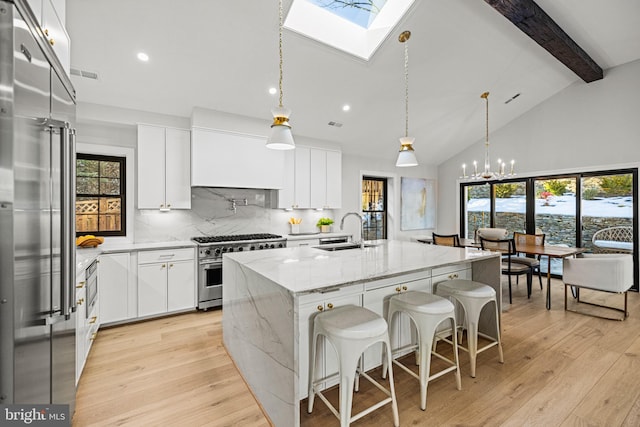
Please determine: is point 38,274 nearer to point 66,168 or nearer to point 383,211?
point 66,168

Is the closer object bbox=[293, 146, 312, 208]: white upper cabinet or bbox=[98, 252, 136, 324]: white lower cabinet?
bbox=[98, 252, 136, 324]: white lower cabinet

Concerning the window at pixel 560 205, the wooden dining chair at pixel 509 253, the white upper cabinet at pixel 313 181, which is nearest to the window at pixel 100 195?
the white upper cabinet at pixel 313 181

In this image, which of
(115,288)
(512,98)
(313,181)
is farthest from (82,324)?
(512,98)

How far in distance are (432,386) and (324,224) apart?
3233mm

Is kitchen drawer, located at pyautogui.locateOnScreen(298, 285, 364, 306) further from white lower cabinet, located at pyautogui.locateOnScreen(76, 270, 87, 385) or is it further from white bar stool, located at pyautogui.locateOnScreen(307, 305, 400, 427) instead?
white lower cabinet, located at pyautogui.locateOnScreen(76, 270, 87, 385)

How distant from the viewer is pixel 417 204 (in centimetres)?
686

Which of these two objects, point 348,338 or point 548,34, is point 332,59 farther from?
point 348,338

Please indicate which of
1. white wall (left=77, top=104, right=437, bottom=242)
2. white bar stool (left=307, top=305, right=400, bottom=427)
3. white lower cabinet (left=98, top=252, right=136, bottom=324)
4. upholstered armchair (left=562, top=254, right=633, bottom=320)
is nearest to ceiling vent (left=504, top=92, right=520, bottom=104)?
upholstered armchair (left=562, top=254, right=633, bottom=320)

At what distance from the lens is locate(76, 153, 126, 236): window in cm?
361

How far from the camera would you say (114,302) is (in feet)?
10.5

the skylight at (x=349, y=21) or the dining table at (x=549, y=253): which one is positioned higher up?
the skylight at (x=349, y=21)

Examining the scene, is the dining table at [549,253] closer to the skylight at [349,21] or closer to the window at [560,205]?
the window at [560,205]

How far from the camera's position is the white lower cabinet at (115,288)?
3.14 metres

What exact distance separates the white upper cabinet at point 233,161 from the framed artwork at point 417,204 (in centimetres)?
330
